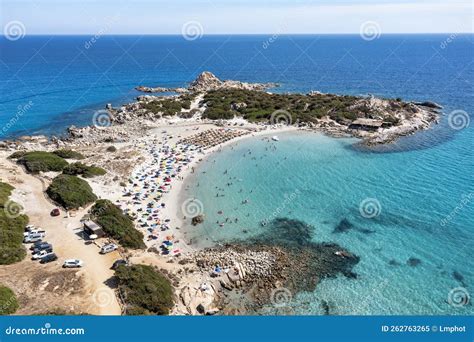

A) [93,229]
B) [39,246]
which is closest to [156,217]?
[93,229]

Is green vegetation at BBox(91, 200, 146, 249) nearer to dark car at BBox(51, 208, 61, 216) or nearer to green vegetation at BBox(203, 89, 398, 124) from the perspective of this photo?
dark car at BBox(51, 208, 61, 216)

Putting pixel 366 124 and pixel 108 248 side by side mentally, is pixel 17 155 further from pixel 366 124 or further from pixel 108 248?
pixel 366 124

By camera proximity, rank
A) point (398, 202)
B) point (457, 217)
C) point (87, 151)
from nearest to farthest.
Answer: point (457, 217) → point (398, 202) → point (87, 151)

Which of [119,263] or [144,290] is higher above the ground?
[119,263]

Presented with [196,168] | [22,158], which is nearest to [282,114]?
[196,168]

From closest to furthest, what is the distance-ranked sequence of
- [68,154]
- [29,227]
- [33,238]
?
[33,238], [29,227], [68,154]

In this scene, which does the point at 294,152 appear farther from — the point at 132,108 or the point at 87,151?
the point at 132,108

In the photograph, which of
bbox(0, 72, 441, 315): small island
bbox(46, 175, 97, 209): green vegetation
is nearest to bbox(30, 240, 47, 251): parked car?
bbox(0, 72, 441, 315): small island
